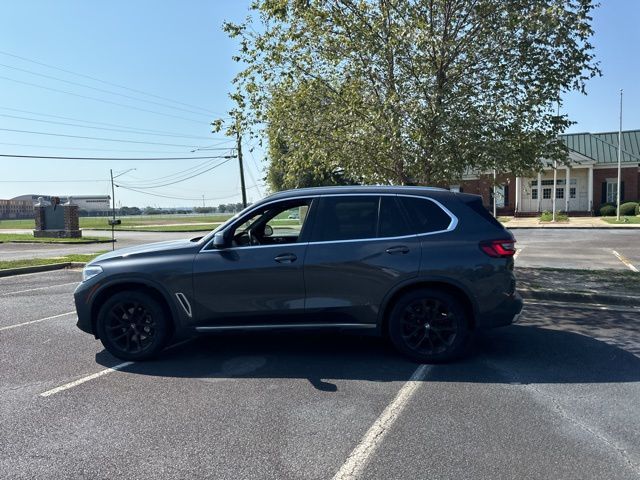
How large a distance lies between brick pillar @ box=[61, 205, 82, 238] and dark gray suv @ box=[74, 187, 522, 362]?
29238 mm

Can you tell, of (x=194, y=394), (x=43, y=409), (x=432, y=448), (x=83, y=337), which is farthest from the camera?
(x=83, y=337)

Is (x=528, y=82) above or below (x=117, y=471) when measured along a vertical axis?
above

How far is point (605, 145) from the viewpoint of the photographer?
43.9 m

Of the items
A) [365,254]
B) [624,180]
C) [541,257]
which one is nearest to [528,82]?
[365,254]

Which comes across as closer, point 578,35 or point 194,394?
point 194,394

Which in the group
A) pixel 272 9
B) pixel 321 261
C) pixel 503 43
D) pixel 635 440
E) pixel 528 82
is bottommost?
pixel 635 440

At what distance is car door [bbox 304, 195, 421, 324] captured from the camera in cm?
521

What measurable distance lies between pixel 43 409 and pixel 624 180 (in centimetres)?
4559

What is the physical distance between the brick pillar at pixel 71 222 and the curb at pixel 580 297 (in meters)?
29.6

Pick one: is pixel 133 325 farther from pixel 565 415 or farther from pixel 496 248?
pixel 565 415

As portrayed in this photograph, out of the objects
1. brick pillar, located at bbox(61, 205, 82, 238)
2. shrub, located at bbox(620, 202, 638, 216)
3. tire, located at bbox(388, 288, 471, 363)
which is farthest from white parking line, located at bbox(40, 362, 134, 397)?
shrub, located at bbox(620, 202, 638, 216)

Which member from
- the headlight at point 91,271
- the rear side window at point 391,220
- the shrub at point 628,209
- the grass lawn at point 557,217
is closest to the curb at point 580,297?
the rear side window at point 391,220

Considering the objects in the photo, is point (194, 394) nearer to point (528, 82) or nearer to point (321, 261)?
point (321, 261)

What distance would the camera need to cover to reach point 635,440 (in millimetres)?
3605
